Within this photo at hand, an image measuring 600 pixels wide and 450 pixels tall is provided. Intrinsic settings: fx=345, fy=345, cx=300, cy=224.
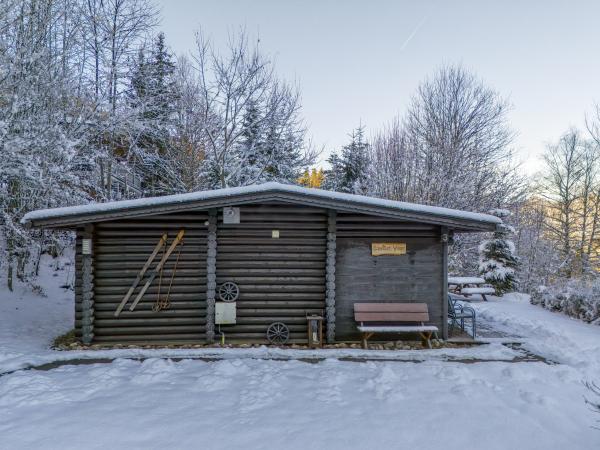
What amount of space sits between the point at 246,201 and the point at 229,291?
2.01 meters

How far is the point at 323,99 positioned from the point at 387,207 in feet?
41.2

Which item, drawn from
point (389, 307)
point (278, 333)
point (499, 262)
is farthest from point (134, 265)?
point (499, 262)

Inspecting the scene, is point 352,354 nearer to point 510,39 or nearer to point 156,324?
point 156,324

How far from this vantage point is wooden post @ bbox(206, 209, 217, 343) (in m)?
7.44

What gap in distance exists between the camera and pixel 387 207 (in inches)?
282

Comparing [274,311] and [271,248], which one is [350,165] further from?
[274,311]

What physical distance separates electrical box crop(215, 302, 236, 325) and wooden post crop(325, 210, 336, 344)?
6.77 ft

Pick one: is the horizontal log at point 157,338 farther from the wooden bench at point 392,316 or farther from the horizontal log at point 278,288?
the wooden bench at point 392,316

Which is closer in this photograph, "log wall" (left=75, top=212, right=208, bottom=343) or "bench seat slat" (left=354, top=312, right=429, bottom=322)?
"log wall" (left=75, top=212, right=208, bottom=343)

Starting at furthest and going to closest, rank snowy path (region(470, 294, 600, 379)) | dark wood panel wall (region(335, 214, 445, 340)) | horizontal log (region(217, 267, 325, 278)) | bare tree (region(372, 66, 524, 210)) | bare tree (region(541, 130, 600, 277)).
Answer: bare tree (region(541, 130, 600, 277)) → bare tree (region(372, 66, 524, 210)) → dark wood panel wall (region(335, 214, 445, 340)) → horizontal log (region(217, 267, 325, 278)) → snowy path (region(470, 294, 600, 379))

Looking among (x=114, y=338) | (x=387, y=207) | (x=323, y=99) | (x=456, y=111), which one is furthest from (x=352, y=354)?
(x=456, y=111)

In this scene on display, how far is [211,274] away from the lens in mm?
7461

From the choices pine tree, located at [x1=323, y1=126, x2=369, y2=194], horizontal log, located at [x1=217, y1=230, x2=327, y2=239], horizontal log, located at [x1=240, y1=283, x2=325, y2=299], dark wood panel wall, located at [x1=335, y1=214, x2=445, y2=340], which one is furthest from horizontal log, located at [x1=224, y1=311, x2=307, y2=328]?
pine tree, located at [x1=323, y1=126, x2=369, y2=194]

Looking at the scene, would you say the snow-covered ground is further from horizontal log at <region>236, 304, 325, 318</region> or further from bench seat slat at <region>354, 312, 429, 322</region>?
horizontal log at <region>236, 304, 325, 318</region>
